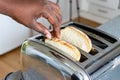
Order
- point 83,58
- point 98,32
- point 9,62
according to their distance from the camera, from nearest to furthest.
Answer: point 83,58, point 98,32, point 9,62

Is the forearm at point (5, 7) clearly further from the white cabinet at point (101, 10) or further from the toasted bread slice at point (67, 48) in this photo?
the white cabinet at point (101, 10)

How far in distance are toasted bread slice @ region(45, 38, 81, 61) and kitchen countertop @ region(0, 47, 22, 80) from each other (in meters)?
1.35

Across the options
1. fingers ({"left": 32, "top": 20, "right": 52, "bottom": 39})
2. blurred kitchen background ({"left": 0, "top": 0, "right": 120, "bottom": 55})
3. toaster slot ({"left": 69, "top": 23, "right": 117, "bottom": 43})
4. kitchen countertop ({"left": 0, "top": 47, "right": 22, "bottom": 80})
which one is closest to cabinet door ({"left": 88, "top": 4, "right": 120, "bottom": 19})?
blurred kitchen background ({"left": 0, "top": 0, "right": 120, "bottom": 55})

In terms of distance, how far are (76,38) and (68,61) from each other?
140mm

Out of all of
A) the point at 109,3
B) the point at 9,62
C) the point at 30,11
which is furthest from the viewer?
the point at 109,3

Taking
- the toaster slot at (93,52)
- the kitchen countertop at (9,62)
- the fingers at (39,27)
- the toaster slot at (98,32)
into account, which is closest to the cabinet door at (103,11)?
the kitchen countertop at (9,62)

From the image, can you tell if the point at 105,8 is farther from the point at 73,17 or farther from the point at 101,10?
the point at 73,17

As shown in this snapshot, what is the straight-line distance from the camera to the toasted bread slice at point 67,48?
0.65m

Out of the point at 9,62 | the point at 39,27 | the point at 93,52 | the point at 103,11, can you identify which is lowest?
the point at 9,62

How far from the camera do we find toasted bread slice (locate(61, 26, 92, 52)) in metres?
0.70

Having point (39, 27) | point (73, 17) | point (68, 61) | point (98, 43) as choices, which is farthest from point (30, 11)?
point (73, 17)

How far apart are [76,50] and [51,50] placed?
8 cm

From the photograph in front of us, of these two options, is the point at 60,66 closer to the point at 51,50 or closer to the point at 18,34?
the point at 51,50

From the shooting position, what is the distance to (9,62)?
2086mm
